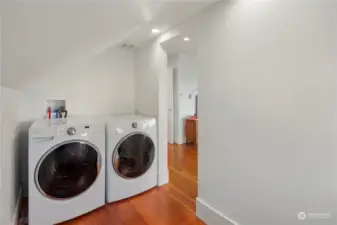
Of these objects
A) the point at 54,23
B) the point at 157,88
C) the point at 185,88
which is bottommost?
the point at 157,88

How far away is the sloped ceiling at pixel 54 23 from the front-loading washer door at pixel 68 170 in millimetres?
796

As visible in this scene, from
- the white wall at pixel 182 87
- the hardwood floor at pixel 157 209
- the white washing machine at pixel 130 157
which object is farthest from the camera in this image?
the white wall at pixel 182 87

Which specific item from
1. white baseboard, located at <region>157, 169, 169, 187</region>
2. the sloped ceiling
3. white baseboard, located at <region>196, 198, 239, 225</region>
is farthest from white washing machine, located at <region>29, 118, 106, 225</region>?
white baseboard, located at <region>196, 198, 239, 225</region>

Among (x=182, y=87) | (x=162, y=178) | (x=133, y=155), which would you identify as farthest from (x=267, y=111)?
(x=182, y=87)

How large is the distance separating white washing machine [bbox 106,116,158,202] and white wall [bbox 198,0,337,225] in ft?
2.82

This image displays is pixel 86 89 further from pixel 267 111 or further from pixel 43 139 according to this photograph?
pixel 267 111

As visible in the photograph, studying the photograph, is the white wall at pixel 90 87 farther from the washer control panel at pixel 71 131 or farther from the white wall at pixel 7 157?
the washer control panel at pixel 71 131

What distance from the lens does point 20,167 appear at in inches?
84.6

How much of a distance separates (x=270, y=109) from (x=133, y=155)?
5.46 ft

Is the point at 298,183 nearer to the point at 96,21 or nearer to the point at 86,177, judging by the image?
the point at 96,21

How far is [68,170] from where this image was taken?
6.16 feet

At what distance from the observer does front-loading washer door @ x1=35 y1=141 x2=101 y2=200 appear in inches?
68.5

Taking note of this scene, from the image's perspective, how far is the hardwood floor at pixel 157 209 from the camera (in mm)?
1847

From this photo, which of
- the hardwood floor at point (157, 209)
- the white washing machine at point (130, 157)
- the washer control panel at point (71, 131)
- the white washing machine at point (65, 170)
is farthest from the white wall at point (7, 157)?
the white washing machine at point (130, 157)
